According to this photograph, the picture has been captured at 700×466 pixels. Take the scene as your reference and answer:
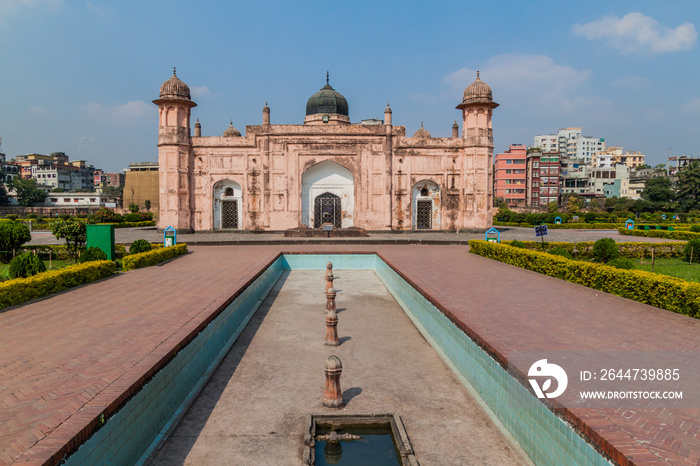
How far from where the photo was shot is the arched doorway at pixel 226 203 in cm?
2545

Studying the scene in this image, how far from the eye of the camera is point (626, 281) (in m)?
7.96

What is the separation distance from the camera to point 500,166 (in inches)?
2601

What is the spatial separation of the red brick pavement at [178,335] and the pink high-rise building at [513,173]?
5836cm

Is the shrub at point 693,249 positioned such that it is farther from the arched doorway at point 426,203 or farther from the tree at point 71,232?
the tree at point 71,232

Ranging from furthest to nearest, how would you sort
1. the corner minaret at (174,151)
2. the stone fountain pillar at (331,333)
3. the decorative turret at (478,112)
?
the decorative turret at (478,112), the corner minaret at (174,151), the stone fountain pillar at (331,333)

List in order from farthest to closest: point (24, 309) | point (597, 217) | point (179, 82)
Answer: point (597, 217) < point (179, 82) < point (24, 309)

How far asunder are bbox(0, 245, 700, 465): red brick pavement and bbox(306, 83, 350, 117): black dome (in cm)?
2044

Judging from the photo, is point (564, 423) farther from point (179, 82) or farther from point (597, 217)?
point (597, 217)

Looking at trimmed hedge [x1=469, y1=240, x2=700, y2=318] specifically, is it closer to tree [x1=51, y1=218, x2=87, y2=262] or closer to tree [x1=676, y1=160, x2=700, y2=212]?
tree [x1=51, y1=218, x2=87, y2=262]

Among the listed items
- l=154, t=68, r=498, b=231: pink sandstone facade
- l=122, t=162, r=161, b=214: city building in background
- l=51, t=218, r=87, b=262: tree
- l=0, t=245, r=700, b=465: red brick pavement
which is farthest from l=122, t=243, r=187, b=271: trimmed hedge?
l=122, t=162, r=161, b=214: city building in background

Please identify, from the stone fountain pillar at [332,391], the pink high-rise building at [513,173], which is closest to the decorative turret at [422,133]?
the stone fountain pillar at [332,391]

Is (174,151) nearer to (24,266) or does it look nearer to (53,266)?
(53,266)

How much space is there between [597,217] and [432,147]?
1942 centimetres

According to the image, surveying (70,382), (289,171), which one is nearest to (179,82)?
(289,171)
